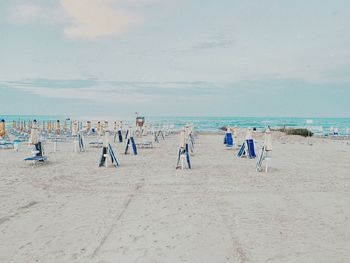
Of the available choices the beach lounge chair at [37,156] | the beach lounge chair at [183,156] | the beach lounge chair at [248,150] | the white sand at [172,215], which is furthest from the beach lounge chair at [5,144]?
the beach lounge chair at [248,150]

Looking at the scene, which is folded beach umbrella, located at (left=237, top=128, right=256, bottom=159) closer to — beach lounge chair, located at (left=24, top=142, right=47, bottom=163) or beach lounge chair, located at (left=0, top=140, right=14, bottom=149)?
beach lounge chair, located at (left=24, top=142, right=47, bottom=163)

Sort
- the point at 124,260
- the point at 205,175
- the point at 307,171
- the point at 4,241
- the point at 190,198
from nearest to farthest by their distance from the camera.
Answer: the point at 124,260, the point at 4,241, the point at 190,198, the point at 205,175, the point at 307,171

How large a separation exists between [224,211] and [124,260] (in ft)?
8.10

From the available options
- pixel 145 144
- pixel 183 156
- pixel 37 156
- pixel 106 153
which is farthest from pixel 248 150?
pixel 37 156

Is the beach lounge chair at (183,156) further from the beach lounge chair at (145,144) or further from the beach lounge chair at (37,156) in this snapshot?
the beach lounge chair at (145,144)

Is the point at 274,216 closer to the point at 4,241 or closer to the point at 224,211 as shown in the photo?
the point at 224,211

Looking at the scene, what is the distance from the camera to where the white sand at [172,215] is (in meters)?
4.12

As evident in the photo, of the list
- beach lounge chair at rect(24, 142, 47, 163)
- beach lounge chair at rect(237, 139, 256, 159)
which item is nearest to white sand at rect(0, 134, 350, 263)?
beach lounge chair at rect(24, 142, 47, 163)

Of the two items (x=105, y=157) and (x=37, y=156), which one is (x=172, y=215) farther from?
(x=37, y=156)

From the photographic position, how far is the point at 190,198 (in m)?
6.80

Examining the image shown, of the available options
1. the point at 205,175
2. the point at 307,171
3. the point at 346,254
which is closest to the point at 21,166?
the point at 205,175

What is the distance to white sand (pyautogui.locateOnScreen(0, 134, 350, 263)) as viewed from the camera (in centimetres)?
412

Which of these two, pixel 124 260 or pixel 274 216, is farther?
pixel 274 216

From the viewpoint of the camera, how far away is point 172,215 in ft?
18.4
